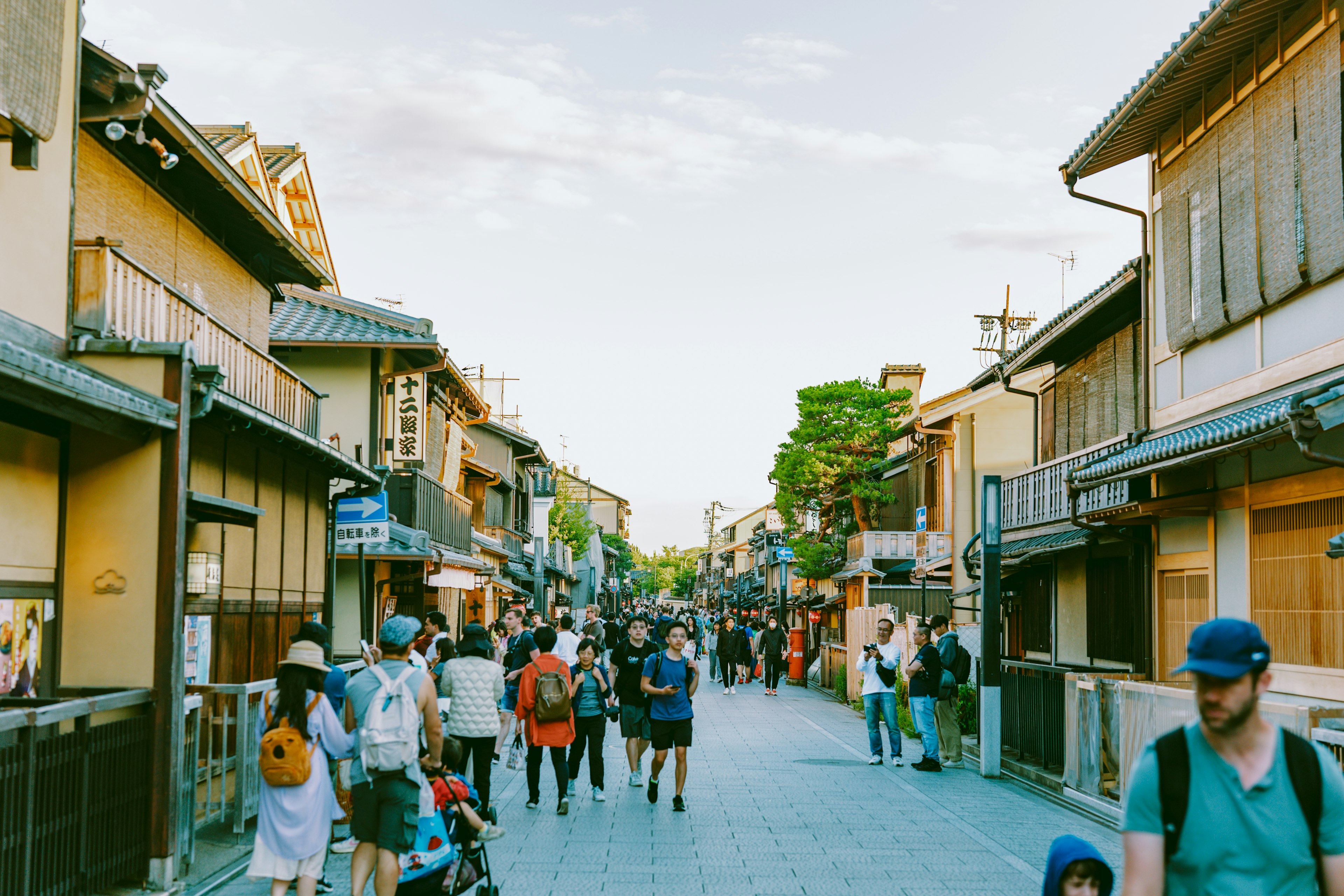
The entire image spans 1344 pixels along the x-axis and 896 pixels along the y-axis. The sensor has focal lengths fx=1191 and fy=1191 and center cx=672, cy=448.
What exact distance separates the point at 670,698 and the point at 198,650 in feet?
14.7

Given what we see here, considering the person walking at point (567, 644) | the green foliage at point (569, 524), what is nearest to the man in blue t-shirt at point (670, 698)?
the person walking at point (567, 644)

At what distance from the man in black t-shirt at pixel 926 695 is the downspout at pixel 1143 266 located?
3.66m

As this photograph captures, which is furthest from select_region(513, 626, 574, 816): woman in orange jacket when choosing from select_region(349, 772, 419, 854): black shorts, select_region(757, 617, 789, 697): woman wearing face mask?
select_region(757, 617, 789, 697): woman wearing face mask

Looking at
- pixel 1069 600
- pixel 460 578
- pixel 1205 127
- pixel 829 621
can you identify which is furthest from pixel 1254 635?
pixel 829 621

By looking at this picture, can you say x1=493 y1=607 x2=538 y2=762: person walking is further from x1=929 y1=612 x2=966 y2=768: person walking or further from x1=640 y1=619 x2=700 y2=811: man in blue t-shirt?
x1=929 y1=612 x2=966 y2=768: person walking

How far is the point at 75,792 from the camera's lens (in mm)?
6926

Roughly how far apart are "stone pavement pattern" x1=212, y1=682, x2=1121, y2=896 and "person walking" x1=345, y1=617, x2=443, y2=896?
1.52 metres

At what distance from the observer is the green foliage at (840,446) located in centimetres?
3656

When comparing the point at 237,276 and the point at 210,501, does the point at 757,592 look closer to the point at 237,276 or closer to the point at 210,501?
the point at 237,276

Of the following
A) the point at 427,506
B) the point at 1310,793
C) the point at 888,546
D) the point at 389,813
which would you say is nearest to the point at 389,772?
the point at 389,813

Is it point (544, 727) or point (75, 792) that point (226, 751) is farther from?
point (544, 727)

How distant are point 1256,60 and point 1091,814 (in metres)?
7.16

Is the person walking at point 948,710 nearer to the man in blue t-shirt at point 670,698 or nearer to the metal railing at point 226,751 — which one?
the man in blue t-shirt at point 670,698

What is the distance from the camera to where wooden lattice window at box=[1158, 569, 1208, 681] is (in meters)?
12.8
